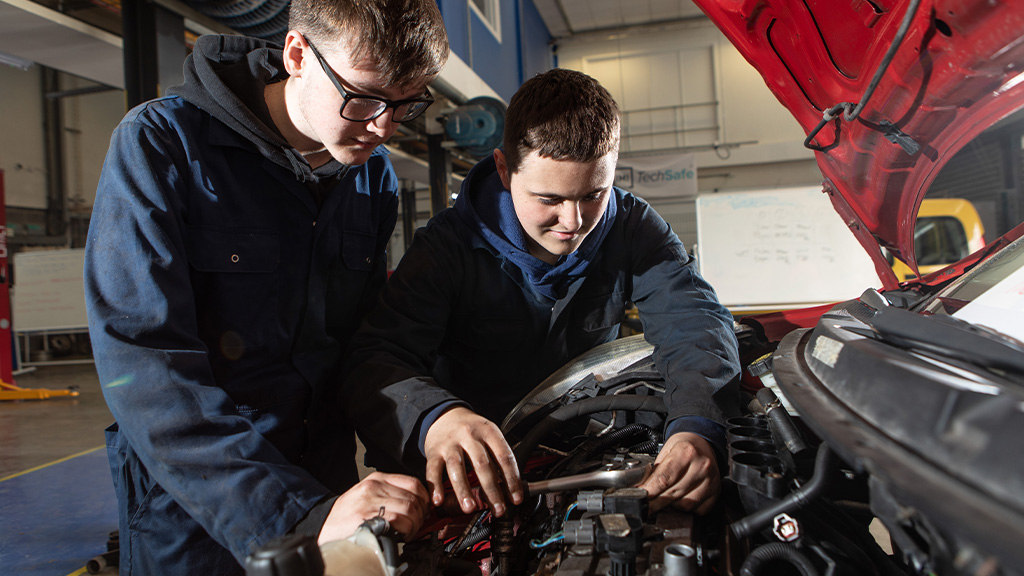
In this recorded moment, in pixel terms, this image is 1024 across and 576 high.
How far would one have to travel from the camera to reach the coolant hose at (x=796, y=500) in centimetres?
67

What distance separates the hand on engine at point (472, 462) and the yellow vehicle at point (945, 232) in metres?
6.18

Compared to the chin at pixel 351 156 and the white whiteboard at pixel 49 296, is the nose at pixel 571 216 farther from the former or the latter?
the white whiteboard at pixel 49 296

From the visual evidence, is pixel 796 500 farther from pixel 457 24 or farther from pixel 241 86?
pixel 457 24

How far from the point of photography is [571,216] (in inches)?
49.3

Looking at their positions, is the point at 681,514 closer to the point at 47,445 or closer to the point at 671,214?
the point at 47,445

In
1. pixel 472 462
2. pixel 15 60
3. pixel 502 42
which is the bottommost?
pixel 472 462

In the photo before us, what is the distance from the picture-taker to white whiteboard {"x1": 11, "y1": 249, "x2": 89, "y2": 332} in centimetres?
709

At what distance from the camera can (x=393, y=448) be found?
3.38ft

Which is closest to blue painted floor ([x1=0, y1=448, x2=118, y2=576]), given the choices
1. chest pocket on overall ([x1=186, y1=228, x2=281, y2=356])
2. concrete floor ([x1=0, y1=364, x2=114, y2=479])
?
concrete floor ([x1=0, y1=364, x2=114, y2=479])

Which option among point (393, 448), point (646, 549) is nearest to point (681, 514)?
point (646, 549)

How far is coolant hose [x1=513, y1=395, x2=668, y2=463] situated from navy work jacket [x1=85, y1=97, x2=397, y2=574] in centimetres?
41

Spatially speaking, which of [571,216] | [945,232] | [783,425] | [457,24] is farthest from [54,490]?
[945,232]

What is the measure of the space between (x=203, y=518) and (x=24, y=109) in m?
10.8

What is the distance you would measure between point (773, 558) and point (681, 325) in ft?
2.21
